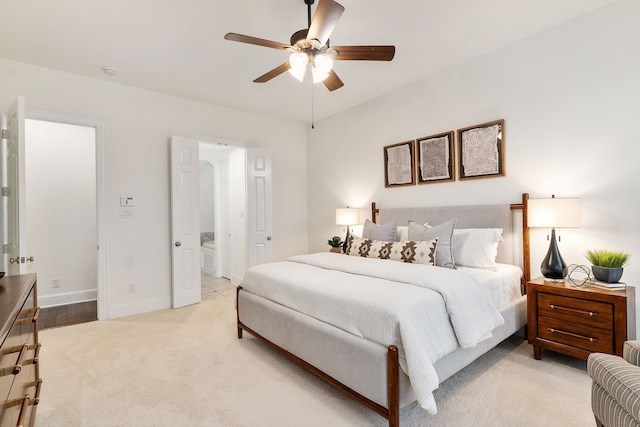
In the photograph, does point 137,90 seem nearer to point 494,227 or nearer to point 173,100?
point 173,100

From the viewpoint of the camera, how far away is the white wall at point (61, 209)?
4.18 m

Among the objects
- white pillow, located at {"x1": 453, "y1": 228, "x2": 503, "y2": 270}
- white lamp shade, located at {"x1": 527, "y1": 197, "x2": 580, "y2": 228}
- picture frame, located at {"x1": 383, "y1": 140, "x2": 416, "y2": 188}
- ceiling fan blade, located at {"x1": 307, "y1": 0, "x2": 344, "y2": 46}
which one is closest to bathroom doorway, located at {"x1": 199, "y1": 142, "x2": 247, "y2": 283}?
picture frame, located at {"x1": 383, "y1": 140, "x2": 416, "y2": 188}

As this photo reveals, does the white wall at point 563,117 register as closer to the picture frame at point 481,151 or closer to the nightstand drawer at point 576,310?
the picture frame at point 481,151

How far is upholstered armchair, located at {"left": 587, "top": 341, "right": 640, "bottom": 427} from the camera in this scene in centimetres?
116

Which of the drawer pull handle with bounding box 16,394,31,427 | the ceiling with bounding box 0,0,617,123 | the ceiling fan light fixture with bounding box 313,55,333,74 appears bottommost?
the drawer pull handle with bounding box 16,394,31,427

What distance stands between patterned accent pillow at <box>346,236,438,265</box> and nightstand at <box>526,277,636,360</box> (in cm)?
81

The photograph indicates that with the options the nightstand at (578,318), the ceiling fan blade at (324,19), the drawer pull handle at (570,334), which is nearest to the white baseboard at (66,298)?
the ceiling fan blade at (324,19)

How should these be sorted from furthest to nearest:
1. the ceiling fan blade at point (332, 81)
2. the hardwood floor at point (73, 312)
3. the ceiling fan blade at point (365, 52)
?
the hardwood floor at point (73, 312), the ceiling fan blade at point (332, 81), the ceiling fan blade at point (365, 52)

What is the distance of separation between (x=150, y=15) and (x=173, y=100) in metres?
1.80

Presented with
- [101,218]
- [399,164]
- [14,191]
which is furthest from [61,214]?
[399,164]

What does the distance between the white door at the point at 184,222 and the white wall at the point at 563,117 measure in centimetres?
283

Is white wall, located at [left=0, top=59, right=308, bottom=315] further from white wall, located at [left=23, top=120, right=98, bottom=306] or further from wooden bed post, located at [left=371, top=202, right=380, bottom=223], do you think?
wooden bed post, located at [left=371, top=202, right=380, bottom=223]

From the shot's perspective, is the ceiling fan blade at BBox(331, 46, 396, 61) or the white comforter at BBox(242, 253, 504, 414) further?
the ceiling fan blade at BBox(331, 46, 396, 61)

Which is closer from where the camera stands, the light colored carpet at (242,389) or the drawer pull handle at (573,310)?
the light colored carpet at (242,389)
